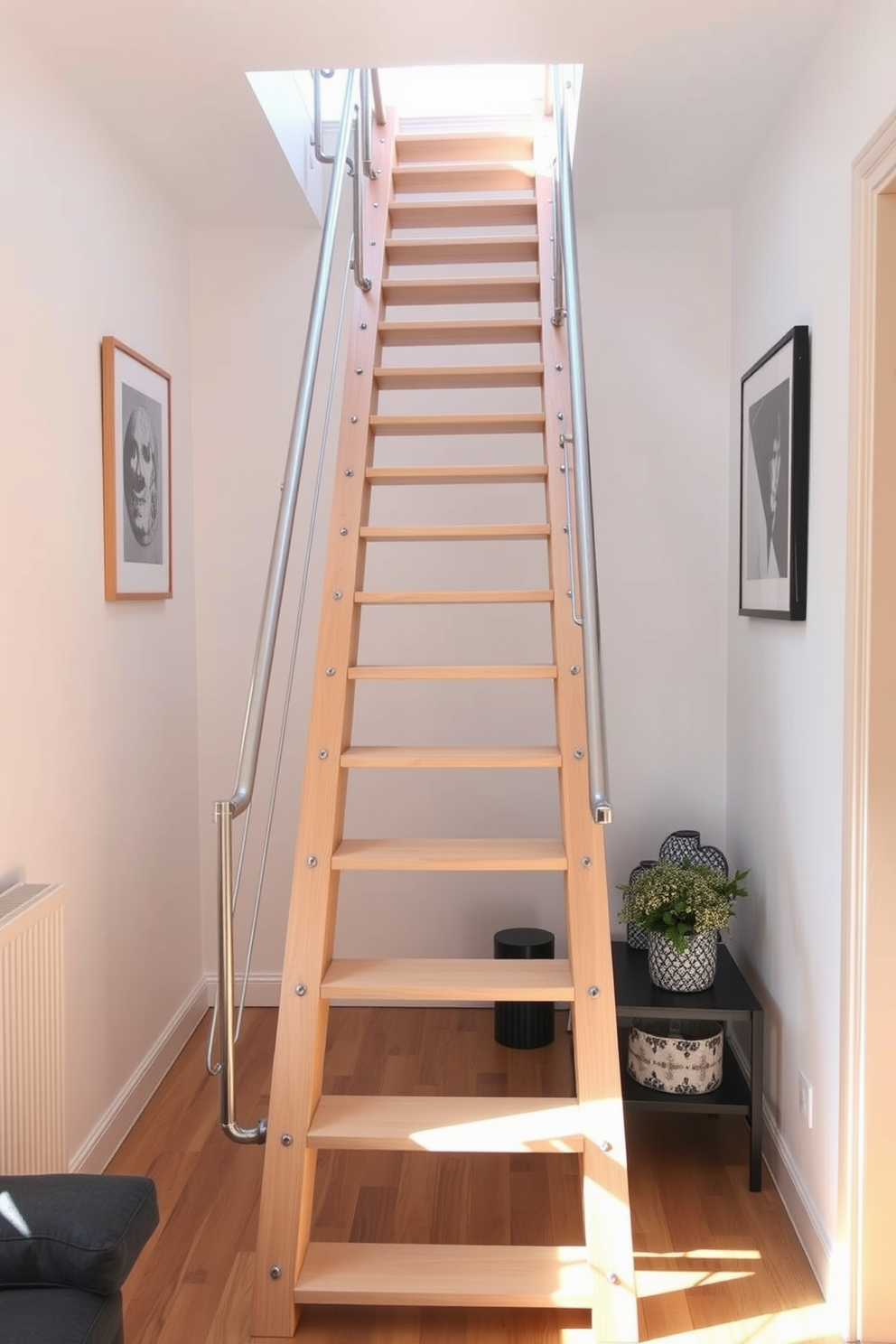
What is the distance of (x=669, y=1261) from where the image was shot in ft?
8.53

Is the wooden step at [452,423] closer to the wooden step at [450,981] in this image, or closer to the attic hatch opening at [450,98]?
the attic hatch opening at [450,98]

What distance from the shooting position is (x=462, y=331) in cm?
345

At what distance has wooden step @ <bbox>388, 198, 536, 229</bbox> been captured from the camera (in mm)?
3660

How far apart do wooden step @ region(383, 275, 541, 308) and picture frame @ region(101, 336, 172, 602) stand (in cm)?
78

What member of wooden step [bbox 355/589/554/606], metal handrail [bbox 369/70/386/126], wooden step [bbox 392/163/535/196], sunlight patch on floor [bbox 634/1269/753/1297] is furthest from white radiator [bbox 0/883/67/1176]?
metal handrail [bbox 369/70/386/126]

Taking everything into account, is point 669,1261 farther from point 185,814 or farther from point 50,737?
point 185,814

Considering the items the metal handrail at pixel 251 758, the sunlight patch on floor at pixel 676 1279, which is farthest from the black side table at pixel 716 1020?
the metal handrail at pixel 251 758

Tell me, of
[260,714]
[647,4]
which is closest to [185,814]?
[260,714]

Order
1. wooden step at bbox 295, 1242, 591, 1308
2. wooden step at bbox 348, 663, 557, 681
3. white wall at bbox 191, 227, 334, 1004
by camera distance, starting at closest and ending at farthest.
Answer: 1. wooden step at bbox 295, 1242, 591, 1308
2. wooden step at bbox 348, 663, 557, 681
3. white wall at bbox 191, 227, 334, 1004

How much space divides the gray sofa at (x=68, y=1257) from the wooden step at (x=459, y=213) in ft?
9.79

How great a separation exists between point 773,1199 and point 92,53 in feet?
10.4

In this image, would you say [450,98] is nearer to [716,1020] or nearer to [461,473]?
[461,473]

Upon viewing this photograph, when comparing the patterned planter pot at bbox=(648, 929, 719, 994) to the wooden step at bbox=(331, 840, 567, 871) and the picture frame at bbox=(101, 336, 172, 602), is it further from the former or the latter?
the picture frame at bbox=(101, 336, 172, 602)

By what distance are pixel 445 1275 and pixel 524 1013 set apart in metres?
1.50
